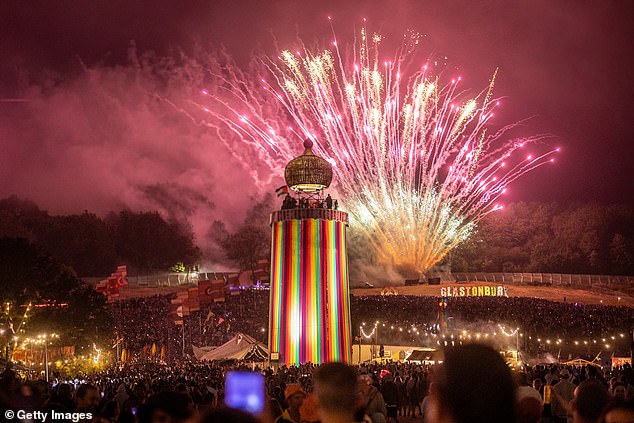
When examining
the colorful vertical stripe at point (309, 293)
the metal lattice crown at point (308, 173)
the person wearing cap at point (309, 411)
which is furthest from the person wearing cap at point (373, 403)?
the metal lattice crown at point (308, 173)

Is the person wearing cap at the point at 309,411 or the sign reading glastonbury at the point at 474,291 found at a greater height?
the sign reading glastonbury at the point at 474,291

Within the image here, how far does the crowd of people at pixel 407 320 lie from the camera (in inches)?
1586

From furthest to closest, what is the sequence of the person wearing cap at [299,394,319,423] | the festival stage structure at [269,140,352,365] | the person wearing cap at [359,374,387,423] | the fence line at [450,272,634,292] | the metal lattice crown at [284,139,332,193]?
the fence line at [450,272,634,292]
the metal lattice crown at [284,139,332,193]
the festival stage structure at [269,140,352,365]
the person wearing cap at [359,374,387,423]
the person wearing cap at [299,394,319,423]

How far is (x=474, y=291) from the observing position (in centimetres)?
4878

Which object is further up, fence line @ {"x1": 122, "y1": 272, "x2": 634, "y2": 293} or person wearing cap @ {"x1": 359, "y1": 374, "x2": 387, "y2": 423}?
fence line @ {"x1": 122, "y1": 272, "x2": 634, "y2": 293}

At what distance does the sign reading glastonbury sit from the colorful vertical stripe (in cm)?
1837

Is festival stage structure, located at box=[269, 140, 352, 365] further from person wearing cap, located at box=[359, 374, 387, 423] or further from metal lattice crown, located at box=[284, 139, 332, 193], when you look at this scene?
person wearing cap, located at box=[359, 374, 387, 423]

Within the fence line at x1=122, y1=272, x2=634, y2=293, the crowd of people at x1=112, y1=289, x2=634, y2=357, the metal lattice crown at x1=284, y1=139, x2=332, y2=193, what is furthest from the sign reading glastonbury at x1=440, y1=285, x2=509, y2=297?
the metal lattice crown at x1=284, y1=139, x2=332, y2=193

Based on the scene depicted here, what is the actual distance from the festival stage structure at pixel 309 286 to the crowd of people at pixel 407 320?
1241 centimetres

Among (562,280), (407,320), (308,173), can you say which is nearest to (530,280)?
(562,280)

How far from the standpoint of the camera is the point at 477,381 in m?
2.24

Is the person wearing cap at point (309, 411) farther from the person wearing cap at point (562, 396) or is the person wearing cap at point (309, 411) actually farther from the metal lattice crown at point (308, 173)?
the metal lattice crown at point (308, 173)

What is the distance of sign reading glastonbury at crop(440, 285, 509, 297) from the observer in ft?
156

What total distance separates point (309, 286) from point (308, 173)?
5.61 m
